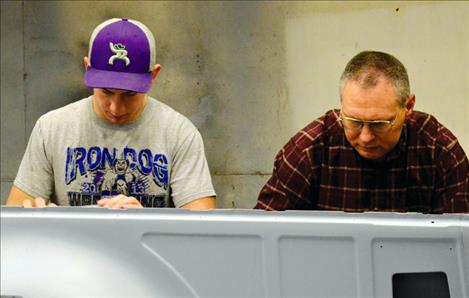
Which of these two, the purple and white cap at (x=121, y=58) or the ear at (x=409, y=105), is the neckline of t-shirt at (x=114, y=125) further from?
the ear at (x=409, y=105)

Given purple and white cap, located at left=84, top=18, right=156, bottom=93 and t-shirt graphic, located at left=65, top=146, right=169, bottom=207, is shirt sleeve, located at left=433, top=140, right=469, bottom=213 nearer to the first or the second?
t-shirt graphic, located at left=65, top=146, right=169, bottom=207

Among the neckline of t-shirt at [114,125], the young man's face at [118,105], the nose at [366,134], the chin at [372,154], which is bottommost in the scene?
the chin at [372,154]

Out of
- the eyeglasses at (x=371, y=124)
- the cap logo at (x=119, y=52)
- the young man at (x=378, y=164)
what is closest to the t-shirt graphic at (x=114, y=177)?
the cap logo at (x=119, y=52)

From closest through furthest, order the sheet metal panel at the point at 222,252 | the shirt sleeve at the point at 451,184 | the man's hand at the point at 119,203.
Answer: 1. the sheet metal panel at the point at 222,252
2. the man's hand at the point at 119,203
3. the shirt sleeve at the point at 451,184

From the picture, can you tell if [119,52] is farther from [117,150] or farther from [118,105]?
[117,150]

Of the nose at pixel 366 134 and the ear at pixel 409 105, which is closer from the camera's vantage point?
the nose at pixel 366 134

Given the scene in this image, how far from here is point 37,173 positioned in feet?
14.5

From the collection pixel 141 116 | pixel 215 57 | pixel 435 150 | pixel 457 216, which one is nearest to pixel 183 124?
pixel 141 116

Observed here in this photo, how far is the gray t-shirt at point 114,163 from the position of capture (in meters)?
4.40

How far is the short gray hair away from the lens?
427 cm

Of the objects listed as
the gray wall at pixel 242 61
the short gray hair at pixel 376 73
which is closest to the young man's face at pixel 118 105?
the short gray hair at pixel 376 73

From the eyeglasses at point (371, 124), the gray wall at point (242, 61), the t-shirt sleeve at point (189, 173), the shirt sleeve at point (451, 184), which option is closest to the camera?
the eyeglasses at point (371, 124)

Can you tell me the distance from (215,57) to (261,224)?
3.63m

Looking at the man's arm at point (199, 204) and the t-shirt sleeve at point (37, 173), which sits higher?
the t-shirt sleeve at point (37, 173)
